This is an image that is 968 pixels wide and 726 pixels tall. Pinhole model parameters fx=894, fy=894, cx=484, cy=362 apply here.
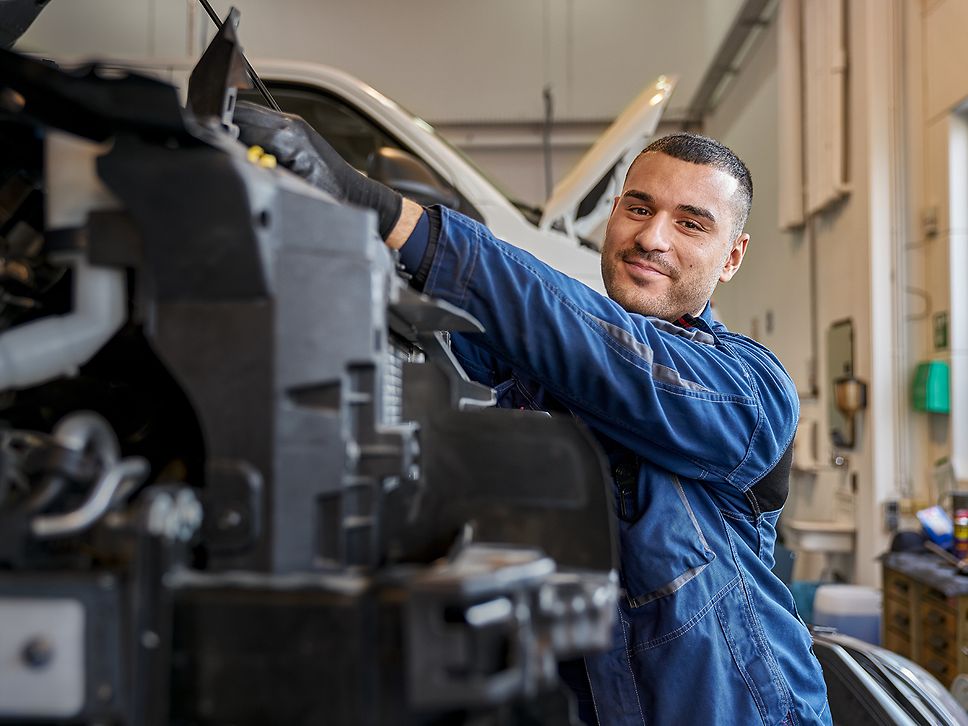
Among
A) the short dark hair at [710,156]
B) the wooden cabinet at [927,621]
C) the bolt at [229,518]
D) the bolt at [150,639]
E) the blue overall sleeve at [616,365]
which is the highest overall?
the short dark hair at [710,156]

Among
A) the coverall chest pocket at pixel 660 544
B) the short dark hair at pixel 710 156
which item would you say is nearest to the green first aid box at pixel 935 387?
the short dark hair at pixel 710 156

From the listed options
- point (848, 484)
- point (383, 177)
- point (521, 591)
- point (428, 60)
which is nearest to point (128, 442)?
point (521, 591)

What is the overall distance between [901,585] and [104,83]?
3625 millimetres

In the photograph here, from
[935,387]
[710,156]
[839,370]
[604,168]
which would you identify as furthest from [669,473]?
[839,370]

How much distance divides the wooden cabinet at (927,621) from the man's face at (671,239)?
2.05 metres

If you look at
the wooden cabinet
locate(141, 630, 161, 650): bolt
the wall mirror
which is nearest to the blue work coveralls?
locate(141, 630, 161, 650): bolt

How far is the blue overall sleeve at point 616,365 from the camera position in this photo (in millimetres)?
1070

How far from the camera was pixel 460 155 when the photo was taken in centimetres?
357

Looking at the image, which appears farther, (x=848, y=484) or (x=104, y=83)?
(x=848, y=484)

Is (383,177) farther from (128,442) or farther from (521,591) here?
(521,591)

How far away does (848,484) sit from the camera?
489cm

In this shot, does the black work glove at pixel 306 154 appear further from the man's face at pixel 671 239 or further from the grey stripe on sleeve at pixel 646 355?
the man's face at pixel 671 239

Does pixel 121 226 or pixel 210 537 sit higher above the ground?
pixel 121 226

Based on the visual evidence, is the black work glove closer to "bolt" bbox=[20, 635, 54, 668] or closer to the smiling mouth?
"bolt" bbox=[20, 635, 54, 668]
